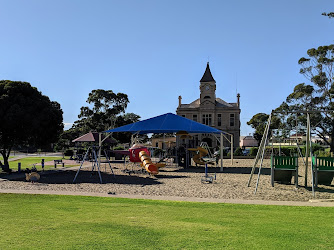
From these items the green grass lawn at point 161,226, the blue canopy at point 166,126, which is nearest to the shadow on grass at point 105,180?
the blue canopy at point 166,126

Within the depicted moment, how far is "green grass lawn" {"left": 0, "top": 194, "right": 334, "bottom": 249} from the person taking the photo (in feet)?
16.8

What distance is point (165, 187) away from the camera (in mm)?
13070

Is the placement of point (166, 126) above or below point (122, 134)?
below

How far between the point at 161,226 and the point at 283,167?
323 inches

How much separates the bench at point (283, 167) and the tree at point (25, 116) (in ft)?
40.7

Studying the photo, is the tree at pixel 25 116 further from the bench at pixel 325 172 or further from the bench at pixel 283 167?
the bench at pixel 325 172

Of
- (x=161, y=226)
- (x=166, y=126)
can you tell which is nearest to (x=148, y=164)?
(x=166, y=126)

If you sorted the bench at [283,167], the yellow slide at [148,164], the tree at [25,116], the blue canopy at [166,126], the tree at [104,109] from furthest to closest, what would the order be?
the tree at [104,109] < the blue canopy at [166,126] < the tree at [25,116] < the yellow slide at [148,164] < the bench at [283,167]

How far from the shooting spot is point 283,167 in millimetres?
13070

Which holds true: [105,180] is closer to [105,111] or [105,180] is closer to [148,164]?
[148,164]

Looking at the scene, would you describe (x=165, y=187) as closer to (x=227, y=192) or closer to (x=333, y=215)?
(x=227, y=192)

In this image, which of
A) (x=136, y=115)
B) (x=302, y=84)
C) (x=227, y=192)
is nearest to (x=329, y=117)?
(x=302, y=84)

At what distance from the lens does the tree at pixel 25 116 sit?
1797 centimetres

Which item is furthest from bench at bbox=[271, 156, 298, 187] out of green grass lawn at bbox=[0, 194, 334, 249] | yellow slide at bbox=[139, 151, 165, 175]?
yellow slide at bbox=[139, 151, 165, 175]
